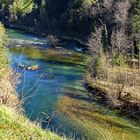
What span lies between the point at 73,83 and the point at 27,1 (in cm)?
7281

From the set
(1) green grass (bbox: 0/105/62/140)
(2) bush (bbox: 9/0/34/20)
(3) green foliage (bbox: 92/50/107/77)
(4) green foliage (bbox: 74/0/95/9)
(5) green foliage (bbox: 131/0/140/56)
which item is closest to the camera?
(1) green grass (bbox: 0/105/62/140)

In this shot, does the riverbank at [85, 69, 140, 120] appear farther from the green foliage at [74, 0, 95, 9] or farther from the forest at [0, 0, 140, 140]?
the green foliage at [74, 0, 95, 9]

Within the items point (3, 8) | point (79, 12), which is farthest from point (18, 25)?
point (79, 12)

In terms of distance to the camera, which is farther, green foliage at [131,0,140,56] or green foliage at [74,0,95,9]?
green foliage at [74,0,95,9]

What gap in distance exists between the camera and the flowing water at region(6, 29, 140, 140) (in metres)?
32.7

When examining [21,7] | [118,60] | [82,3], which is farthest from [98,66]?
[21,7]

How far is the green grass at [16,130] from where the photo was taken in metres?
9.19

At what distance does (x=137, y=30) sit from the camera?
209 ft

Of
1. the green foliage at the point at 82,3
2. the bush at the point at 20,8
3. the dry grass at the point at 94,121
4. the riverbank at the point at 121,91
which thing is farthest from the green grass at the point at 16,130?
the bush at the point at 20,8

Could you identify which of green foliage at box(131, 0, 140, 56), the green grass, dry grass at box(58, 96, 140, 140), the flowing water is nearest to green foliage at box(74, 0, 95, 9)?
the flowing water

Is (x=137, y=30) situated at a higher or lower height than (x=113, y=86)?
higher

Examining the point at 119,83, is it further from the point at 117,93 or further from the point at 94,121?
the point at 94,121

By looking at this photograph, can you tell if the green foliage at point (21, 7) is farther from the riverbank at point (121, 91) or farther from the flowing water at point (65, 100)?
the riverbank at point (121, 91)

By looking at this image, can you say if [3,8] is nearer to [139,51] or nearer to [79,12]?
[79,12]
